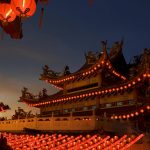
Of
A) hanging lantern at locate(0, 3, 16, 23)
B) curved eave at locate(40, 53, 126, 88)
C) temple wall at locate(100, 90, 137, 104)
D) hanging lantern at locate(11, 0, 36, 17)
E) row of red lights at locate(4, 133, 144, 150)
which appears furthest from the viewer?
curved eave at locate(40, 53, 126, 88)

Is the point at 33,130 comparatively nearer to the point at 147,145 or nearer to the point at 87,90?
the point at 87,90

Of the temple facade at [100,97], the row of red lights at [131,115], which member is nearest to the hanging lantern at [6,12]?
the temple facade at [100,97]

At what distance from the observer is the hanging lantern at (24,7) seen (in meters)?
6.04

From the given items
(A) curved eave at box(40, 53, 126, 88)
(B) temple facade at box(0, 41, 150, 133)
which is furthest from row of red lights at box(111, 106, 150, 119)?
(A) curved eave at box(40, 53, 126, 88)

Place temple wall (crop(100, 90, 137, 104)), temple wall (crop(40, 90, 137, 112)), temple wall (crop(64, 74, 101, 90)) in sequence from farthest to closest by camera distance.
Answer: temple wall (crop(64, 74, 101, 90)) < temple wall (crop(40, 90, 137, 112)) < temple wall (crop(100, 90, 137, 104))

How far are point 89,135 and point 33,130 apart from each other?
15.8 feet

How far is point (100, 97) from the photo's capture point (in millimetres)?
20016

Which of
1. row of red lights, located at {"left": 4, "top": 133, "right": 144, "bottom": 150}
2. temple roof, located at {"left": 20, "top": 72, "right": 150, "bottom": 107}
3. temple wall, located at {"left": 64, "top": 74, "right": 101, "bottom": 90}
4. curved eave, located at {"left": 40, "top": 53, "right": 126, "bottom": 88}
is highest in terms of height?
curved eave, located at {"left": 40, "top": 53, "right": 126, "bottom": 88}

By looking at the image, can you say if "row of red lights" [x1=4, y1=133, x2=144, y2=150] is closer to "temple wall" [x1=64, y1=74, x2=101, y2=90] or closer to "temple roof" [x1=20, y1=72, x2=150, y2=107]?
"temple roof" [x1=20, y1=72, x2=150, y2=107]

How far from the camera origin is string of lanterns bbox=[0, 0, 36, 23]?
6.06 m

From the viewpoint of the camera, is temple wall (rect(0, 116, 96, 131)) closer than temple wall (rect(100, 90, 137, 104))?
Yes

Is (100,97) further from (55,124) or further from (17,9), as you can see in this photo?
(17,9)

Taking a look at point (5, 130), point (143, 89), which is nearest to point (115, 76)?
point (143, 89)

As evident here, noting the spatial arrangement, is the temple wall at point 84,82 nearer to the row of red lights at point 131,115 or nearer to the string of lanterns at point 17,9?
the row of red lights at point 131,115
